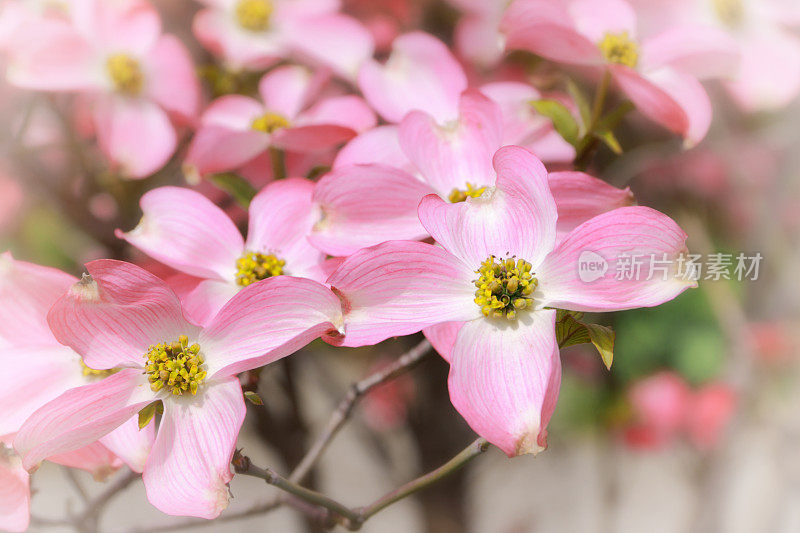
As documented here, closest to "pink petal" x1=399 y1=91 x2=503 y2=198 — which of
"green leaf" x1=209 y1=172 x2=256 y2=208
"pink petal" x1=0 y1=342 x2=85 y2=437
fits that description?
"green leaf" x1=209 y1=172 x2=256 y2=208

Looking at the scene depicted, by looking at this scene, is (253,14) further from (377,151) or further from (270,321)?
(270,321)

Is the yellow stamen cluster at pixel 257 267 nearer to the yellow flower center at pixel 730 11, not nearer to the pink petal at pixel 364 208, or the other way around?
the pink petal at pixel 364 208

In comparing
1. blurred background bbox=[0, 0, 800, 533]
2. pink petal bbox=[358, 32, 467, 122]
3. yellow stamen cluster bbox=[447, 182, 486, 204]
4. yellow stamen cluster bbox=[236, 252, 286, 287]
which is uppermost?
pink petal bbox=[358, 32, 467, 122]

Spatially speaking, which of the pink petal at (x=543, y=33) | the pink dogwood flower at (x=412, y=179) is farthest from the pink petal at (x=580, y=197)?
the pink petal at (x=543, y=33)

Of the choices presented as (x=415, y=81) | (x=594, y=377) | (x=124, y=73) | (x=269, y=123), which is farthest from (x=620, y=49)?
(x=594, y=377)

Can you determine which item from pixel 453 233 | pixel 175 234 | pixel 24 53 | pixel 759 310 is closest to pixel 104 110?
pixel 24 53

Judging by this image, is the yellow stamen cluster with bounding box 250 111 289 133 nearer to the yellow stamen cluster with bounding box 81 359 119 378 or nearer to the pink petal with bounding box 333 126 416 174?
the pink petal with bounding box 333 126 416 174

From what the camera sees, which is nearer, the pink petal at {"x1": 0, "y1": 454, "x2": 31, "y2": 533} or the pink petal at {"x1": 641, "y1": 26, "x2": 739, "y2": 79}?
the pink petal at {"x1": 0, "y1": 454, "x2": 31, "y2": 533}

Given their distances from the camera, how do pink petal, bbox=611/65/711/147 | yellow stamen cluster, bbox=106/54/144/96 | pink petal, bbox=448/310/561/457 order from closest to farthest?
pink petal, bbox=448/310/561/457, pink petal, bbox=611/65/711/147, yellow stamen cluster, bbox=106/54/144/96
